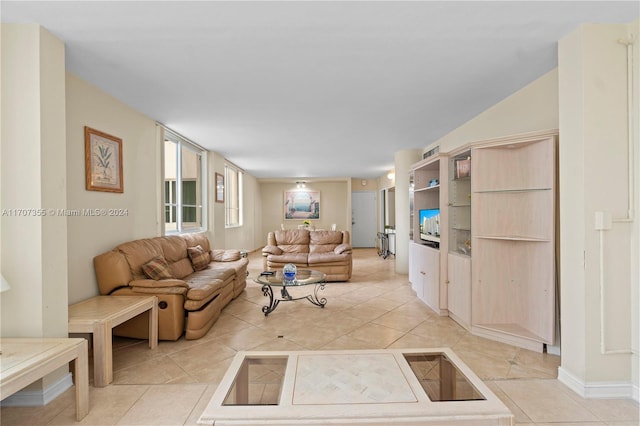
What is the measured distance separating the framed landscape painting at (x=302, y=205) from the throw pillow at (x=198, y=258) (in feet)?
20.2

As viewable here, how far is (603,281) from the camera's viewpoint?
6.60 feet

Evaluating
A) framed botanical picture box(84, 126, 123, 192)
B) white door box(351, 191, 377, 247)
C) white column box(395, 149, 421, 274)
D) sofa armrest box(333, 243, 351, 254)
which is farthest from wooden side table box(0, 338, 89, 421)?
white door box(351, 191, 377, 247)

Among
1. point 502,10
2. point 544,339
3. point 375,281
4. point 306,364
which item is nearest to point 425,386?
point 306,364

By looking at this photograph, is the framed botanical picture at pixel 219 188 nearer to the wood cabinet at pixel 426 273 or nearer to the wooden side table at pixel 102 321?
the wooden side table at pixel 102 321

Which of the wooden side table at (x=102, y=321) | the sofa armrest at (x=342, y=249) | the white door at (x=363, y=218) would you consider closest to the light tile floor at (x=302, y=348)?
the wooden side table at (x=102, y=321)

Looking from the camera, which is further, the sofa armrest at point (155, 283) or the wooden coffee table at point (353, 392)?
the sofa armrest at point (155, 283)

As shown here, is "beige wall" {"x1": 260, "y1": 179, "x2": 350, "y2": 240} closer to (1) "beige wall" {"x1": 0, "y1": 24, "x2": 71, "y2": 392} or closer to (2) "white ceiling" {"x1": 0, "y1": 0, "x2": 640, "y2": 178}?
(2) "white ceiling" {"x1": 0, "y1": 0, "x2": 640, "y2": 178}

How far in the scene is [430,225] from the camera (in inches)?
160

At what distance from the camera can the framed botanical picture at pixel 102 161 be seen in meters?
2.80

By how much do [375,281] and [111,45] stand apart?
478 centimetres

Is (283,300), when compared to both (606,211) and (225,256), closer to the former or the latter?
(225,256)

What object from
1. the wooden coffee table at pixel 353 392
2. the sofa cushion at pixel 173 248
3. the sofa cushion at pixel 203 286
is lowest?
the wooden coffee table at pixel 353 392

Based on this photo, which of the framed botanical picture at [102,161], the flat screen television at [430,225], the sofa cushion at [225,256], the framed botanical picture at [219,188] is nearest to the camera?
the framed botanical picture at [102,161]

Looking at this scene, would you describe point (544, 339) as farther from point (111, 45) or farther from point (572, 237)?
point (111, 45)
